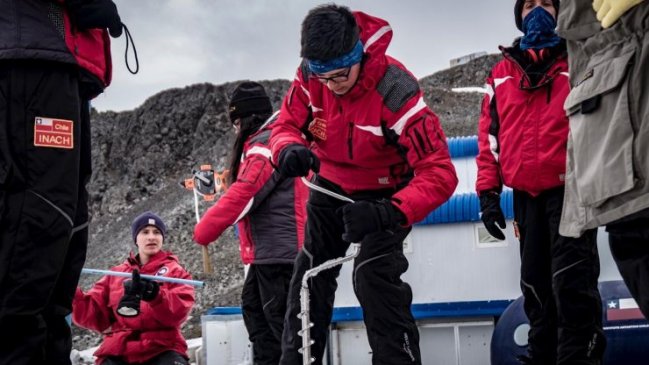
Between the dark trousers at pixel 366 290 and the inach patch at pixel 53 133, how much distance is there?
1291 millimetres

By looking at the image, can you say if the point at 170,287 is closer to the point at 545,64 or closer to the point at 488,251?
the point at 488,251

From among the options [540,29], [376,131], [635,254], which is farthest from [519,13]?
[635,254]

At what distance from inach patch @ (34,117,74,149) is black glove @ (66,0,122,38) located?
384mm

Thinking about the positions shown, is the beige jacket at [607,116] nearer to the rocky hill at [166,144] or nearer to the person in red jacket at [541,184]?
the person in red jacket at [541,184]

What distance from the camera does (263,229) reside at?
4.77m

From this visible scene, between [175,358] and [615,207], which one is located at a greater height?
[615,207]

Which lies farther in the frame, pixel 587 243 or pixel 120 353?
pixel 120 353

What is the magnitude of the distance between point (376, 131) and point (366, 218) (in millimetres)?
502

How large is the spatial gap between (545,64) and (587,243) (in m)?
0.94

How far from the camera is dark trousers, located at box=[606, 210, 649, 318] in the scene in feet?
7.02

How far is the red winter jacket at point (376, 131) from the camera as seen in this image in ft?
10.6

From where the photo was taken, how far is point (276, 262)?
15.3 feet

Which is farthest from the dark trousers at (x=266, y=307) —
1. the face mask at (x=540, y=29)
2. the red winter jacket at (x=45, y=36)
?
the red winter jacket at (x=45, y=36)

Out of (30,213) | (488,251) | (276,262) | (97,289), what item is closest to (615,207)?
(30,213)
